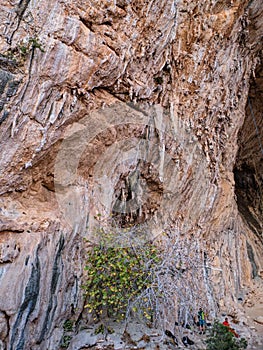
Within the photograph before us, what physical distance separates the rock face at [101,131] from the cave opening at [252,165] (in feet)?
13.1

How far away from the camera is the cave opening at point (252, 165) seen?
12.2 metres

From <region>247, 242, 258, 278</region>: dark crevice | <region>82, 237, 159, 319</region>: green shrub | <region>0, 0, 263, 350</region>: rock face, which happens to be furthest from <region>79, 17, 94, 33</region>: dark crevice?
<region>247, 242, 258, 278</region>: dark crevice

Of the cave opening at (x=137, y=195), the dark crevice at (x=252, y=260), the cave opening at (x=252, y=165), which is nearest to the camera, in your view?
the cave opening at (x=137, y=195)

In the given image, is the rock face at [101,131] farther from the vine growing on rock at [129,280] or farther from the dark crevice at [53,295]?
the vine growing on rock at [129,280]

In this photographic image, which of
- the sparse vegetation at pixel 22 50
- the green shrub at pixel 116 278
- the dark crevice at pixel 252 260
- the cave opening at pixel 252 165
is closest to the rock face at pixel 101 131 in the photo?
the sparse vegetation at pixel 22 50

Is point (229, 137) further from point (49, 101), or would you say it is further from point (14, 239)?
point (14, 239)

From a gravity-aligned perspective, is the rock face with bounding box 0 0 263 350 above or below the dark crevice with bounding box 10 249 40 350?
above

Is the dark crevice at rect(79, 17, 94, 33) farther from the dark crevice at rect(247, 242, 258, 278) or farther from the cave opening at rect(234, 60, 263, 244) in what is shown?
the dark crevice at rect(247, 242, 258, 278)

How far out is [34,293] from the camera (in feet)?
12.4

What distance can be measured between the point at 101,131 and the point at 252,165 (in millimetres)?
10833

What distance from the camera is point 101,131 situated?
5.02m

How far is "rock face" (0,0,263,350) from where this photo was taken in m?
3.77

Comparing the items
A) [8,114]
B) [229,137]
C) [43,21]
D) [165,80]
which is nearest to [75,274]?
[8,114]

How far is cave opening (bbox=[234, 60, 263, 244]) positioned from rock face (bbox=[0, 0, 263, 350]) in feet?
13.1
